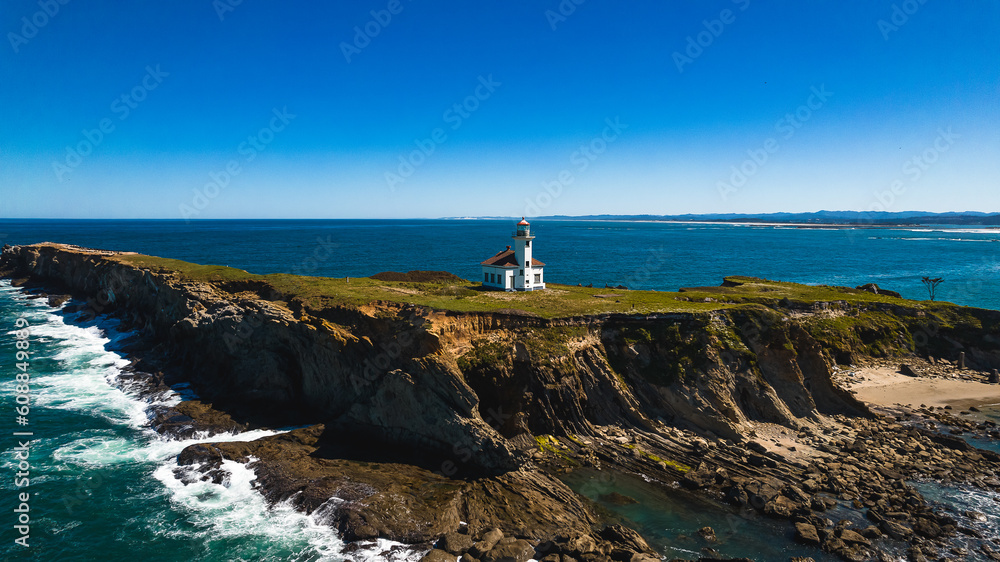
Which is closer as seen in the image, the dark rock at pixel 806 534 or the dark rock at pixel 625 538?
the dark rock at pixel 625 538

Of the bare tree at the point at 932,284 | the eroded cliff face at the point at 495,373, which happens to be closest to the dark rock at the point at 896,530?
the eroded cliff face at the point at 495,373

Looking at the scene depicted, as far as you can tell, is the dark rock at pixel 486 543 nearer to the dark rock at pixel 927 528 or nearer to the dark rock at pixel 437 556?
the dark rock at pixel 437 556

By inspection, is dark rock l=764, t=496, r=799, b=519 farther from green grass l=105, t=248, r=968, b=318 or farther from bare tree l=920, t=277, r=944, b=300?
bare tree l=920, t=277, r=944, b=300

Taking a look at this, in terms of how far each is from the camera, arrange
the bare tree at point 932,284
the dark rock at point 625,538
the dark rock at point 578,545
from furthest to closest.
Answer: the bare tree at point 932,284 < the dark rock at point 625,538 < the dark rock at point 578,545

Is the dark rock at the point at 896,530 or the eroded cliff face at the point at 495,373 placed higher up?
the eroded cliff face at the point at 495,373

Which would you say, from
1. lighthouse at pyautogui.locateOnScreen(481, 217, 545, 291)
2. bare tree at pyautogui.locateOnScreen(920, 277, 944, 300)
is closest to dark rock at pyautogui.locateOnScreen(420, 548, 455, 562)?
lighthouse at pyautogui.locateOnScreen(481, 217, 545, 291)

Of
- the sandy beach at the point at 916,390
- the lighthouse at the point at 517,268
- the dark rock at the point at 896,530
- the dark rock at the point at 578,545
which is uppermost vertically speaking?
the lighthouse at the point at 517,268
